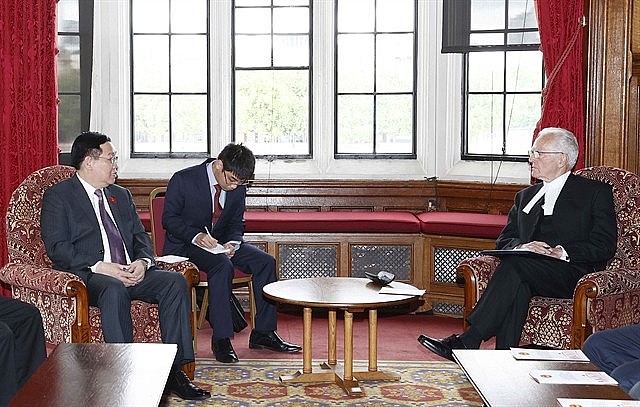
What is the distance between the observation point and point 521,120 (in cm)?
703

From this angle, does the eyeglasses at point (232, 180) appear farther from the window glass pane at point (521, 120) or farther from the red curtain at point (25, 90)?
the window glass pane at point (521, 120)

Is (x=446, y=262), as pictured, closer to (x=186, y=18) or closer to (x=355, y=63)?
(x=355, y=63)

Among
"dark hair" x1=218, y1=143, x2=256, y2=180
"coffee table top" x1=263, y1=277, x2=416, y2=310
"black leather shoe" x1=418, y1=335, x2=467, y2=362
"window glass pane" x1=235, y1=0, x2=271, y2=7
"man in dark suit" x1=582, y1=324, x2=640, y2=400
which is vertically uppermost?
"window glass pane" x1=235, y1=0, x2=271, y2=7

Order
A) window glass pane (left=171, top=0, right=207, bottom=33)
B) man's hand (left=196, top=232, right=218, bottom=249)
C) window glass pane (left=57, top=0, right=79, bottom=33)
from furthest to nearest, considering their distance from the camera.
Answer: window glass pane (left=171, top=0, right=207, bottom=33)
window glass pane (left=57, top=0, right=79, bottom=33)
man's hand (left=196, top=232, right=218, bottom=249)

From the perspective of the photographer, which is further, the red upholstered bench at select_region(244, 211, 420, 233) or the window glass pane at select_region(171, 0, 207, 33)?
the window glass pane at select_region(171, 0, 207, 33)

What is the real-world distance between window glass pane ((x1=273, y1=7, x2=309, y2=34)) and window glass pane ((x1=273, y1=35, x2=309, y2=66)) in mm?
44

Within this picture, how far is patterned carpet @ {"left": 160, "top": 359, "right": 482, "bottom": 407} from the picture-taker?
471 cm

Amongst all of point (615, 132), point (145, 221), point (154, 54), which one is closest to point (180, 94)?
point (154, 54)

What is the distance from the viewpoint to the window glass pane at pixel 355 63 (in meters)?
7.34

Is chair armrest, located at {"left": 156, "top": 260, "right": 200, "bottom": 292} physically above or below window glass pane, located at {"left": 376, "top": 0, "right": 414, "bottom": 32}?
below

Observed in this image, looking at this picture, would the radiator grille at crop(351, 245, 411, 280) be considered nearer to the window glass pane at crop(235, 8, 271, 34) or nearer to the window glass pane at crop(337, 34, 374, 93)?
the window glass pane at crop(337, 34, 374, 93)

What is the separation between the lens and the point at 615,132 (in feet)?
19.1

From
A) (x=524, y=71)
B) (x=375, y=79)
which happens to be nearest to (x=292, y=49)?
(x=375, y=79)

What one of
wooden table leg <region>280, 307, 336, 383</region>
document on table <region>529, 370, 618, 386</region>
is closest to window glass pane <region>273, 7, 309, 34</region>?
wooden table leg <region>280, 307, 336, 383</region>
